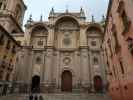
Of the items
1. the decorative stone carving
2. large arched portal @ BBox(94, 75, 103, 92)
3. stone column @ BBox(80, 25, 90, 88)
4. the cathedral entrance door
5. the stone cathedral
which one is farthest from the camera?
the decorative stone carving

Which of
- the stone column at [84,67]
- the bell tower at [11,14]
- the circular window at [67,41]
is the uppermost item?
the bell tower at [11,14]

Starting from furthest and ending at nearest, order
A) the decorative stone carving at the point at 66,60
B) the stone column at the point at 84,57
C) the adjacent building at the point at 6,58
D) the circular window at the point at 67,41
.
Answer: the circular window at the point at 67,41 → the decorative stone carving at the point at 66,60 → the stone column at the point at 84,57 → the adjacent building at the point at 6,58

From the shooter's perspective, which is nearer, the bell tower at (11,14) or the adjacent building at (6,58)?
the adjacent building at (6,58)

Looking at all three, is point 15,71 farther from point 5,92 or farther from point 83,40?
point 83,40

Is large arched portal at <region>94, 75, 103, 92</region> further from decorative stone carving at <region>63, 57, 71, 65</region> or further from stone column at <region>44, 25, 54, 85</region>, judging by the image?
stone column at <region>44, 25, 54, 85</region>

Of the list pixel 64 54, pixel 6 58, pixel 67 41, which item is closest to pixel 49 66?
pixel 64 54

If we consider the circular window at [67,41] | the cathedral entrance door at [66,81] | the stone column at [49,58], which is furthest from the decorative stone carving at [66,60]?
the circular window at [67,41]

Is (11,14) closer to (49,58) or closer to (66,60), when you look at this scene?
(49,58)

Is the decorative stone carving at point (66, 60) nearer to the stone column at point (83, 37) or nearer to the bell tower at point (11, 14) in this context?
the stone column at point (83, 37)

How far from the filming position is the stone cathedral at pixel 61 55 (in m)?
25.6

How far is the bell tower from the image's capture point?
30130 mm

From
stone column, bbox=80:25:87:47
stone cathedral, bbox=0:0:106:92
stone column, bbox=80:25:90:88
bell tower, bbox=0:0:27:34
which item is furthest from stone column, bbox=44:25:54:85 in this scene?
bell tower, bbox=0:0:27:34

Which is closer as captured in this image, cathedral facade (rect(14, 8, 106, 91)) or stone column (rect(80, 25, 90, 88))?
stone column (rect(80, 25, 90, 88))

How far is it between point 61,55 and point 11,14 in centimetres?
1517
